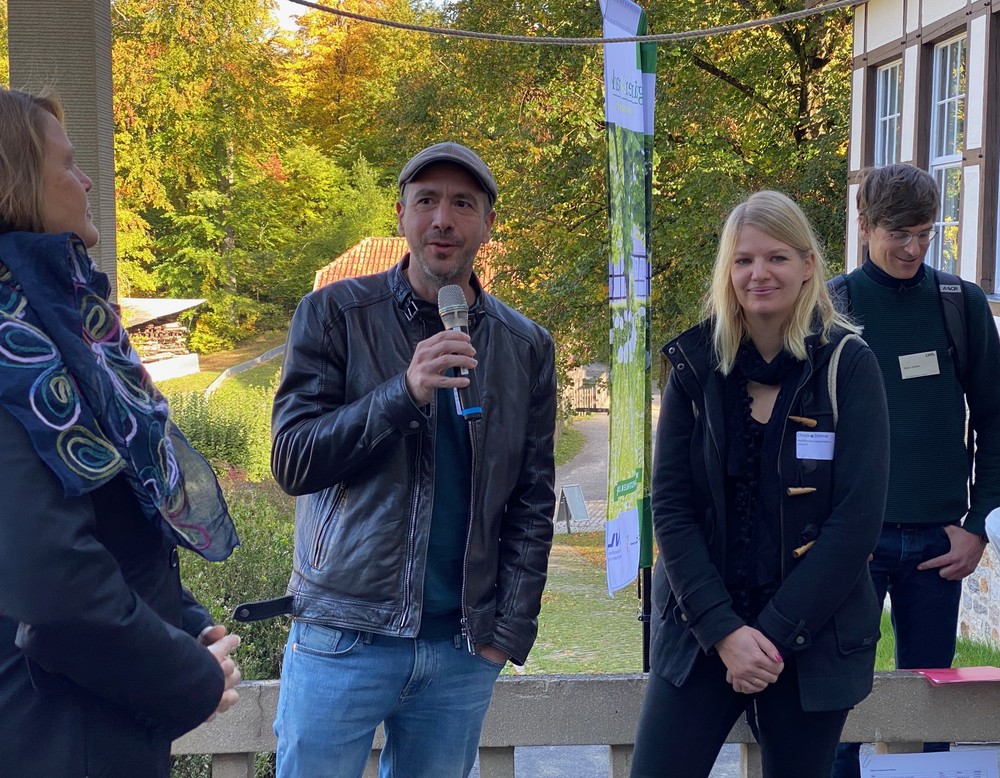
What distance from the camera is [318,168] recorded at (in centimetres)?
4262

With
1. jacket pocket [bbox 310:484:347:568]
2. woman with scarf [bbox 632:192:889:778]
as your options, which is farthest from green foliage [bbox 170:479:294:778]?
woman with scarf [bbox 632:192:889:778]

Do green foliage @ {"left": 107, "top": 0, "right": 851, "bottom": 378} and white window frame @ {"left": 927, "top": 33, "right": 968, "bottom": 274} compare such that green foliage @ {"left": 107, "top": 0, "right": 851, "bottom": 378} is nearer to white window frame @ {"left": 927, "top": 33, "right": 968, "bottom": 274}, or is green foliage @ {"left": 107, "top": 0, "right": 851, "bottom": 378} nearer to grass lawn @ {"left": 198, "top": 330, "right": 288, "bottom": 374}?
white window frame @ {"left": 927, "top": 33, "right": 968, "bottom": 274}

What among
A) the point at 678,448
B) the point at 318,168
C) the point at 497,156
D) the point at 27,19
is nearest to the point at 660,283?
the point at 497,156

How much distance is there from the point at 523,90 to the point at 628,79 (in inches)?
519

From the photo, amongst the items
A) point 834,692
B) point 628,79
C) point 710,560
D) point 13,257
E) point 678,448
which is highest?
point 628,79

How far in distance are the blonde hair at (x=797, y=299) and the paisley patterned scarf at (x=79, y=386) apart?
1281mm

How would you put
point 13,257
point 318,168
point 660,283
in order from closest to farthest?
point 13,257, point 660,283, point 318,168

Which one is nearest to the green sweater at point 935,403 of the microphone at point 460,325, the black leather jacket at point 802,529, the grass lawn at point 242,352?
the black leather jacket at point 802,529

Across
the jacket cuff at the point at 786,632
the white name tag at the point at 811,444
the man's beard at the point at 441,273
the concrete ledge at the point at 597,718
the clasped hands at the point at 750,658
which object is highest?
the man's beard at the point at 441,273

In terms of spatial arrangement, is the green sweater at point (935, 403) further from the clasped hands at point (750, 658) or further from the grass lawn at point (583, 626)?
the grass lawn at point (583, 626)

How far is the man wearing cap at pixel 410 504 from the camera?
2158mm

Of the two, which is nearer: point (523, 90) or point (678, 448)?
point (678, 448)

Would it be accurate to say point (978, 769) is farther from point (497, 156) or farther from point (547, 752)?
point (497, 156)

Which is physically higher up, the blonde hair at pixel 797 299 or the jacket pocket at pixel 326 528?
the blonde hair at pixel 797 299
